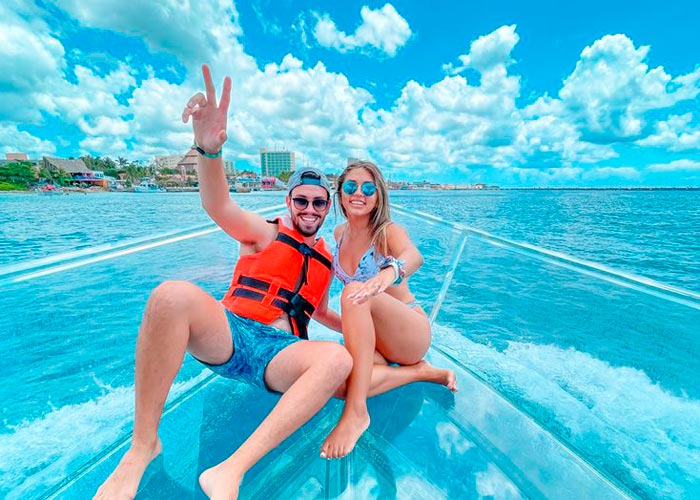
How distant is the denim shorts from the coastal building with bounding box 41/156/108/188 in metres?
69.1

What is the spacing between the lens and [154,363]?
0.96 meters

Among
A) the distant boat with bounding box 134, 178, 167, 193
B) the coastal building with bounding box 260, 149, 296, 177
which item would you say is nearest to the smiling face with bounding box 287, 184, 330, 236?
the distant boat with bounding box 134, 178, 167, 193

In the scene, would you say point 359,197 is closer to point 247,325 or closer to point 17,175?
point 247,325

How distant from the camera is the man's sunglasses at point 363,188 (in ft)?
5.18

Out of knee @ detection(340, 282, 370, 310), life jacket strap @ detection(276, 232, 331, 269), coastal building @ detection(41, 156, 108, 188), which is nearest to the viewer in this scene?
knee @ detection(340, 282, 370, 310)

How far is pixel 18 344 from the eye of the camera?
193 cm

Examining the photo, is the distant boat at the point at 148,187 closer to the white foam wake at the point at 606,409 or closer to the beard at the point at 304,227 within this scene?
the beard at the point at 304,227

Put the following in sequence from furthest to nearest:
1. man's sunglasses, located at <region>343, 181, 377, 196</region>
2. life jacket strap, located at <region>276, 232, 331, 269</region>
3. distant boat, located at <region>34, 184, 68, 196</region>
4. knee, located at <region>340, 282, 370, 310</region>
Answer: distant boat, located at <region>34, 184, 68, 196</region> < man's sunglasses, located at <region>343, 181, 377, 196</region> < life jacket strap, located at <region>276, 232, 331, 269</region> < knee, located at <region>340, 282, 370, 310</region>

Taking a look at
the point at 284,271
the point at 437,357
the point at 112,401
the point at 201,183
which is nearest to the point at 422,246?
the point at 437,357

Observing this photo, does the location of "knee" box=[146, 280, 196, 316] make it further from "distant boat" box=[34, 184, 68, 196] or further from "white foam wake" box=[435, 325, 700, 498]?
"distant boat" box=[34, 184, 68, 196]

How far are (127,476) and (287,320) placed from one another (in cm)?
68


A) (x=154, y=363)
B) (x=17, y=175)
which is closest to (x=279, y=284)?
(x=154, y=363)

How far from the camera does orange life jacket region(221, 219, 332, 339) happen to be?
135 cm

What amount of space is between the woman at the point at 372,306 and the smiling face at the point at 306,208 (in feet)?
0.49
